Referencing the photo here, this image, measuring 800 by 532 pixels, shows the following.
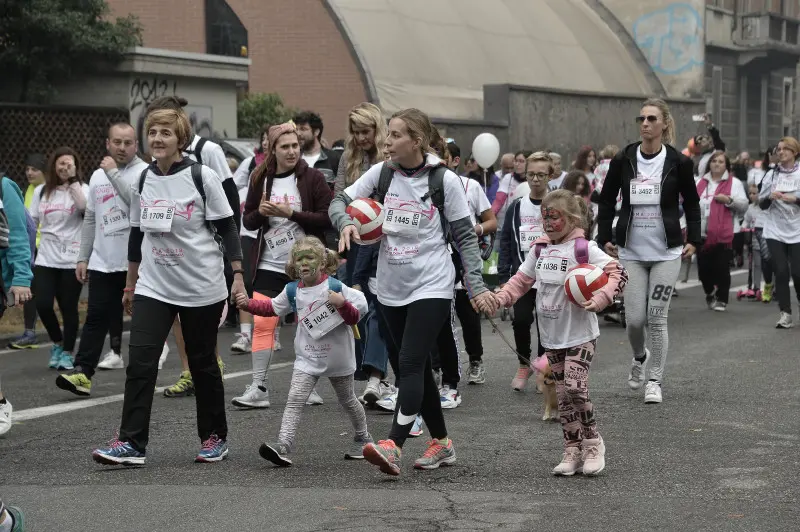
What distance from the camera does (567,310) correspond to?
7805 mm

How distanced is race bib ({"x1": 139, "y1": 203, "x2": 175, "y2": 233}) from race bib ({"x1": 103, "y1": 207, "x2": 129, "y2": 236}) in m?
3.48

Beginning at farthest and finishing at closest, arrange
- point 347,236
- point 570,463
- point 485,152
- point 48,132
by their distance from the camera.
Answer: point 485,152 → point 48,132 → point 570,463 → point 347,236

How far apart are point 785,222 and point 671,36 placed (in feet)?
94.9

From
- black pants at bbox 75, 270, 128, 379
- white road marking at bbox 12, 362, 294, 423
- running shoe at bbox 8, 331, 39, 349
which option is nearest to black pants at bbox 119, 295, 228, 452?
white road marking at bbox 12, 362, 294, 423

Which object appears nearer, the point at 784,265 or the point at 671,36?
the point at 784,265

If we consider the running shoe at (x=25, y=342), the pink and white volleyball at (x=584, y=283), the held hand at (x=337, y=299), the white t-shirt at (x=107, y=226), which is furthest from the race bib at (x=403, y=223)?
the running shoe at (x=25, y=342)

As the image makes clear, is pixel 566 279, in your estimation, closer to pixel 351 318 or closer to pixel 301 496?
pixel 351 318

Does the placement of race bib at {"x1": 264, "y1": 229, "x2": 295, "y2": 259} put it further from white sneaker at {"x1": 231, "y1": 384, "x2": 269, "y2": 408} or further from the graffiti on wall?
the graffiti on wall

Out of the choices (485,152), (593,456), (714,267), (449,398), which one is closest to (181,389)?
(449,398)

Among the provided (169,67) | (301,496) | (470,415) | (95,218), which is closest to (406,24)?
(169,67)

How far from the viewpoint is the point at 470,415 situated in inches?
377

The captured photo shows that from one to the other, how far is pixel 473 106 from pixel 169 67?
11.7m

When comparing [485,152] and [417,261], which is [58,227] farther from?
[485,152]

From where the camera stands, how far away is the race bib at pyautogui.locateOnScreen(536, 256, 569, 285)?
7.81 meters
